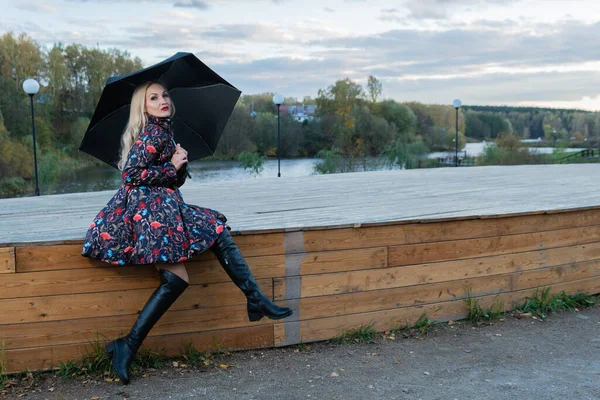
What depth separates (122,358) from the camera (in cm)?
269

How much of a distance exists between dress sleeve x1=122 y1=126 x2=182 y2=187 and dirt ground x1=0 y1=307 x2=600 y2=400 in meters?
1.01

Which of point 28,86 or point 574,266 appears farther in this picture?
point 28,86

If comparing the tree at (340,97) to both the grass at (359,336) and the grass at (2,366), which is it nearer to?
the grass at (359,336)

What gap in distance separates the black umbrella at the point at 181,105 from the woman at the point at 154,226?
0.31ft

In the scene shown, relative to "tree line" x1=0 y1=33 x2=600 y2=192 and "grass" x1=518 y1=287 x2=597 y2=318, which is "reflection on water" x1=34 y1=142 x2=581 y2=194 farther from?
"grass" x1=518 y1=287 x2=597 y2=318

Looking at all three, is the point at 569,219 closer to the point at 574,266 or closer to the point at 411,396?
the point at 574,266

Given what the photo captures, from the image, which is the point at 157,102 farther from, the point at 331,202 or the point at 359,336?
the point at 331,202

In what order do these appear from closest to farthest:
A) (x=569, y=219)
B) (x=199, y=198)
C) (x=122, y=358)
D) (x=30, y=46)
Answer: (x=122, y=358) → (x=569, y=219) → (x=199, y=198) → (x=30, y=46)

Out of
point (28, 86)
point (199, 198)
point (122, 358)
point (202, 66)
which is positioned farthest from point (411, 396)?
point (28, 86)

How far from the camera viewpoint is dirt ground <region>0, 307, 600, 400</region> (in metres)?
2.71

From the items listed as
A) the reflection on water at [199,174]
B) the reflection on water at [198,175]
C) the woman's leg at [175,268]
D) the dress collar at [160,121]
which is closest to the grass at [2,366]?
the woman's leg at [175,268]

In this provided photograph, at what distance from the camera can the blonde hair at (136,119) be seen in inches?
108

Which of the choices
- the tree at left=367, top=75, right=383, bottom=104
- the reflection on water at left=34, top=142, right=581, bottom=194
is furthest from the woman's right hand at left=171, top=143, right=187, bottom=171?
the tree at left=367, top=75, right=383, bottom=104

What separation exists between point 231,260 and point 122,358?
690mm
